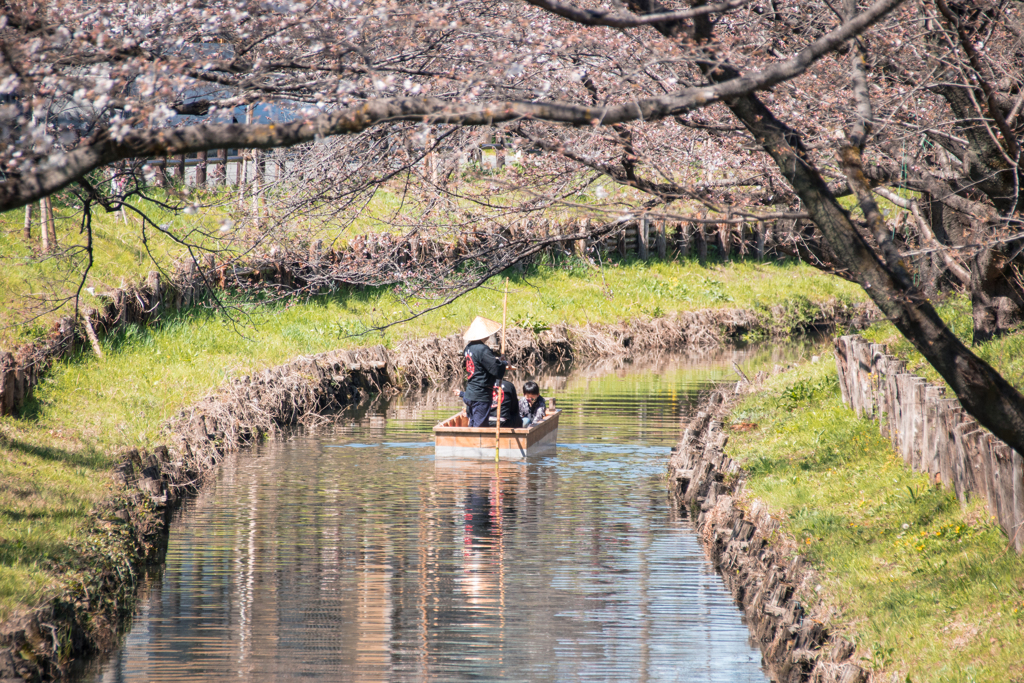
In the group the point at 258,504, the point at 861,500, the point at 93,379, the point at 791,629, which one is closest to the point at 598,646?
the point at 791,629

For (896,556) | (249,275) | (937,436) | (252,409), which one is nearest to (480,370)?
(252,409)

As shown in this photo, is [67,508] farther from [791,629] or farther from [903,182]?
[903,182]

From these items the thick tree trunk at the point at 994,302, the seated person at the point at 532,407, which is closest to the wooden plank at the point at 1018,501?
the thick tree trunk at the point at 994,302

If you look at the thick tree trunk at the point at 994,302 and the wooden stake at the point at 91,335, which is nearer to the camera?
the thick tree trunk at the point at 994,302

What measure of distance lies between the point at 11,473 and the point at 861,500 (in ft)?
26.3

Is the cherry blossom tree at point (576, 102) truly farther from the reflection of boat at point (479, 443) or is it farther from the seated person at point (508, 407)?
the seated person at point (508, 407)

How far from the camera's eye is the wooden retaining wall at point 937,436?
7.61 metres

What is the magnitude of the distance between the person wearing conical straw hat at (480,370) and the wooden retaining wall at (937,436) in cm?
548

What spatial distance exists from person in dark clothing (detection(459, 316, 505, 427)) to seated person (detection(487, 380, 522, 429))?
0.36 ft

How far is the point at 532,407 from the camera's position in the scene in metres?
18.5

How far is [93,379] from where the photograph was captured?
16.8 meters

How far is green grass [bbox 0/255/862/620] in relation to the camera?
9.71 metres

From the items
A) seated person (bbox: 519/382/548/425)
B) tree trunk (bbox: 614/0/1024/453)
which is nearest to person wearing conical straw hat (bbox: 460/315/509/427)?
seated person (bbox: 519/382/548/425)

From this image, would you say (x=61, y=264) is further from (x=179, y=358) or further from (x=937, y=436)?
(x=937, y=436)
